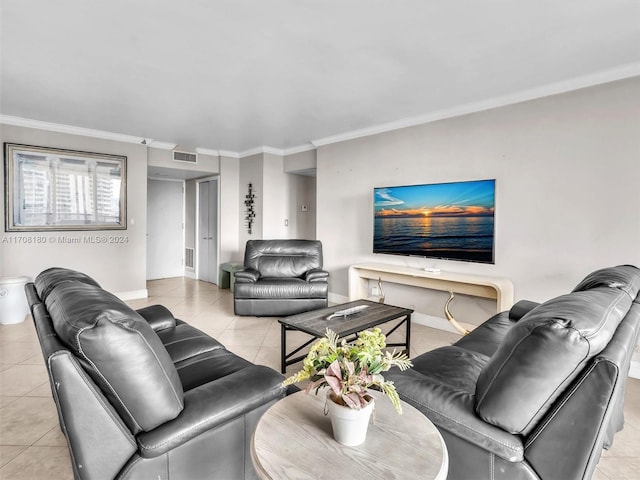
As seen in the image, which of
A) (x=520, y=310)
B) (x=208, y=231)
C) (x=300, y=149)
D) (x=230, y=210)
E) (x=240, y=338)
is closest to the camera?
(x=520, y=310)

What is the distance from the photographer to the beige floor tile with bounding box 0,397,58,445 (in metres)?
1.90

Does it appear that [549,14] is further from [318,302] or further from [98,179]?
[98,179]

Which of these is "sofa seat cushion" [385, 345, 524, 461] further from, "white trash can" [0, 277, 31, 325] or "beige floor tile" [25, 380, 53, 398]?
"white trash can" [0, 277, 31, 325]

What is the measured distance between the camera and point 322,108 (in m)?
3.74

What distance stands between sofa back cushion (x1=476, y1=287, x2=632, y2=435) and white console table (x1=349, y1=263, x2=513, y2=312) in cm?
203

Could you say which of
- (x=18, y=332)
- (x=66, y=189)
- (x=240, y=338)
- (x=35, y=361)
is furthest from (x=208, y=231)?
(x=35, y=361)

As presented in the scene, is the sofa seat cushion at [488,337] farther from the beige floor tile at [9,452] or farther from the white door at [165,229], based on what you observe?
the white door at [165,229]

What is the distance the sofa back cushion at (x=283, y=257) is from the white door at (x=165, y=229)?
10.1 ft

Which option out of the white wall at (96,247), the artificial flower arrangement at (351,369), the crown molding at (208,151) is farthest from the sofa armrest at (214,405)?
the crown molding at (208,151)

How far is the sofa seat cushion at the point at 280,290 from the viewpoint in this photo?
13.4 feet

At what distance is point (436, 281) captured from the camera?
3.56 m

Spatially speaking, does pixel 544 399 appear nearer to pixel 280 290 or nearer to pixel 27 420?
pixel 27 420

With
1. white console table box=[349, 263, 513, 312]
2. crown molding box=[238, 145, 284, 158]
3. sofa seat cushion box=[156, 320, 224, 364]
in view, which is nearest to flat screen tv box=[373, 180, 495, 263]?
white console table box=[349, 263, 513, 312]

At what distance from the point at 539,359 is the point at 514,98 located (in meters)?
3.03
